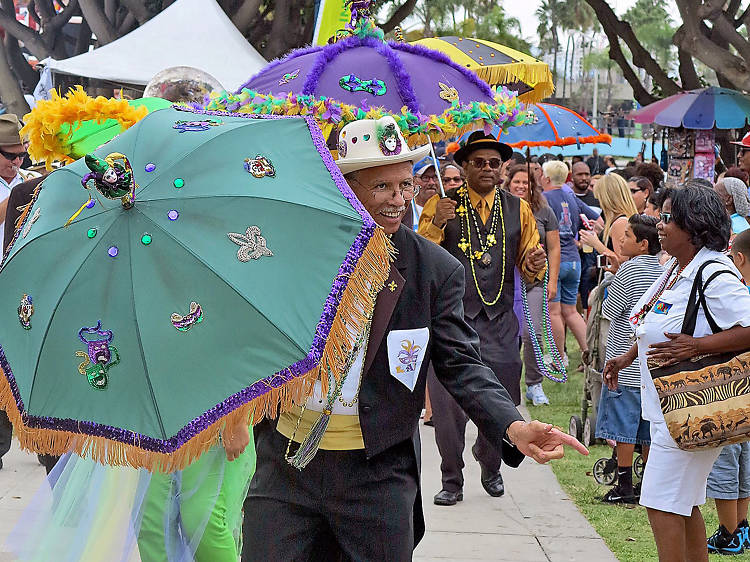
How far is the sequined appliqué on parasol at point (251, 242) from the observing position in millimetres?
2805

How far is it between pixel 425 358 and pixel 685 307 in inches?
70.1

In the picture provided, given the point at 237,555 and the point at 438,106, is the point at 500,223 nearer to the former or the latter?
the point at 438,106

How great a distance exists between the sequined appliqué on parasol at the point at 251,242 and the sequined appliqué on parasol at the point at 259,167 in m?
0.18

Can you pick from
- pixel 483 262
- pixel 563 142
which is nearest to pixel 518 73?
pixel 483 262

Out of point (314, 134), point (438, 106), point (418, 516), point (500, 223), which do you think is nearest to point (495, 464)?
point (500, 223)

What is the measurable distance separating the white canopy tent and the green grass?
18.7 feet

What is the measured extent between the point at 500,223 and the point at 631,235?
82 cm

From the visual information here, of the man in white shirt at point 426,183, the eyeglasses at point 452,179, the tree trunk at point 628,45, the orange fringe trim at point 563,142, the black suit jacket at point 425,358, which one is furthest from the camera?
the tree trunk at point 628,45

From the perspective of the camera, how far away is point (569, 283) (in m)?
11.9

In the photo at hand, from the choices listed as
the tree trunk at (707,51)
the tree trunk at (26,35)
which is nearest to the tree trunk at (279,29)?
the tree trunk at (26,35)

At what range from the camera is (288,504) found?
11.0ft

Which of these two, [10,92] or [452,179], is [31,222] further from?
[10,92]

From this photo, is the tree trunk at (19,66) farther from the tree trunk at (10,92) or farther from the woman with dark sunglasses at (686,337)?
the woman with dark sunglasses at (686,337)

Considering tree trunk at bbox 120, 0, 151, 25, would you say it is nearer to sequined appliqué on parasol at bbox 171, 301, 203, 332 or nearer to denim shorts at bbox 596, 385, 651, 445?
denim shorts at bbox 596, 385, 651, 445
